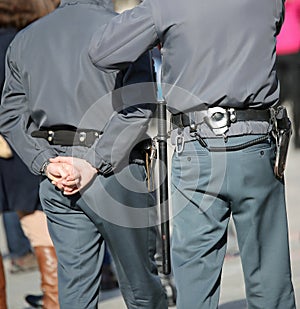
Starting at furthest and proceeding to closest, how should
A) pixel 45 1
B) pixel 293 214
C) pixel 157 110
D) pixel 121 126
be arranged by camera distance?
pixel 293 214 < pixel 45 1 < pixel 157 110 < pixel 121 126

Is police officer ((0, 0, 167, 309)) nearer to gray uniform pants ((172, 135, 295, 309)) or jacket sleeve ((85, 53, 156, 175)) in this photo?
jacket sleeve ((85, 53, 156, 175))

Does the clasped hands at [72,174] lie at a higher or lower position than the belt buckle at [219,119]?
lower

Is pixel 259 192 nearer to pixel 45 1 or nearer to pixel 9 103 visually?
pixel 9 103

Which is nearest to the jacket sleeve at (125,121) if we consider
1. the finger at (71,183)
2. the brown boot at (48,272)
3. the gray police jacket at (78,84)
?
the gray police jacket at (78,84)

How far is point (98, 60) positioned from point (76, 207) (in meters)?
0.75

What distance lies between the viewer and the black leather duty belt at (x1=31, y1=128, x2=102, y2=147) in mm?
4613

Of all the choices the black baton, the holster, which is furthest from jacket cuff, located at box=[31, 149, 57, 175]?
the holster

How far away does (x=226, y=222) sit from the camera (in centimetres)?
446

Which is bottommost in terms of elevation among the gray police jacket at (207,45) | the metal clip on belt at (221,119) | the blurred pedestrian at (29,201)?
the blurred pedestrian at (29,201)

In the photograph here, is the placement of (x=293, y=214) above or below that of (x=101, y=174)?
below

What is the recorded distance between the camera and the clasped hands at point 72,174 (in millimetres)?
4562

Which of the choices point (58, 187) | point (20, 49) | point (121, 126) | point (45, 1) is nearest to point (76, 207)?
point (58, 187)

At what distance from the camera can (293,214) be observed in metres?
9.48

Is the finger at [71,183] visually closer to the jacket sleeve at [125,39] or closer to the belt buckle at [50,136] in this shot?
the belt buckle at [50,136]
